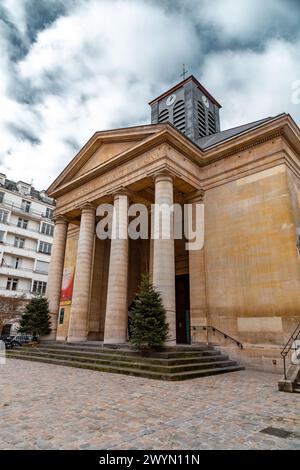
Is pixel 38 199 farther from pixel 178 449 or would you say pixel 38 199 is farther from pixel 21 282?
pixel 178 449

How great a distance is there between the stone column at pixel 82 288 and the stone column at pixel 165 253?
534cm

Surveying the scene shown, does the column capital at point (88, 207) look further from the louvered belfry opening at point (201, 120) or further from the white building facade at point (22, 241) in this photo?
the white building facade at point (22, 241)

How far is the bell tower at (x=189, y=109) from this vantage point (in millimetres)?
23328

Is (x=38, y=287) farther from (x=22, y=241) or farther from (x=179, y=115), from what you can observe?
(x=179, y=115)

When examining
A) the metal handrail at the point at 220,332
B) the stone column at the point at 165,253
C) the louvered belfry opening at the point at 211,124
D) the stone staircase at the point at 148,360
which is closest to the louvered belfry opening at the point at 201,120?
the louvered belfry opening at the point at 211,124

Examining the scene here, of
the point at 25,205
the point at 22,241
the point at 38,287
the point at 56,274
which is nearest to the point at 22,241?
the point at 22,241

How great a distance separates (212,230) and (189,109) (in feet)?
44.1

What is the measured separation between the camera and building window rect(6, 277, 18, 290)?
3306 cm

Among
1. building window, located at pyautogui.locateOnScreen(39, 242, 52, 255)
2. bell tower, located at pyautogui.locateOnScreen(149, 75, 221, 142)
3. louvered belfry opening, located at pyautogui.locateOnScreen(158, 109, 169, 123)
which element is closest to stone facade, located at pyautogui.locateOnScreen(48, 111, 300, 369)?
bell tower, located at pyautogui.locateOnScreen(149, 75, 221, 142)

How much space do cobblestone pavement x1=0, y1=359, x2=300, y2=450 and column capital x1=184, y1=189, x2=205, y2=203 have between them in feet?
31.8

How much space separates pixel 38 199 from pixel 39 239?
20.7ft
